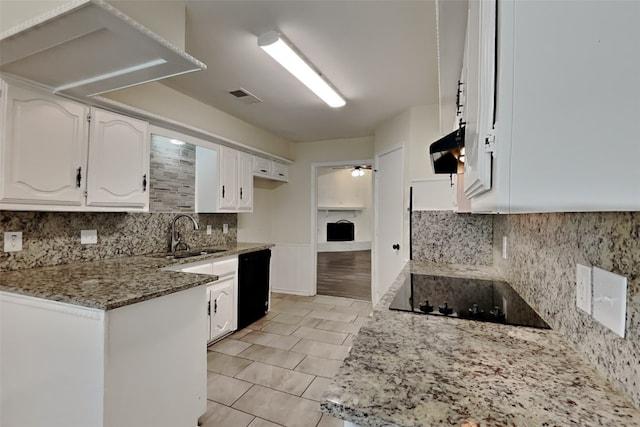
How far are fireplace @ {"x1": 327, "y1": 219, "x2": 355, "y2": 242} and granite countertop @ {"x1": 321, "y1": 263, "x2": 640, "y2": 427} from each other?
358 inches

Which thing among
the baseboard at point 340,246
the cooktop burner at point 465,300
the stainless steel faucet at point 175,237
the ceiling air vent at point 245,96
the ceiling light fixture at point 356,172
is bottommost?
the baseboard at point 340,246

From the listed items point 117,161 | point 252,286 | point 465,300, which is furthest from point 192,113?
point 465,300

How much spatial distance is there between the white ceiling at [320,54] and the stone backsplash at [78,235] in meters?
1.39

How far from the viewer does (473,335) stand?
101cm

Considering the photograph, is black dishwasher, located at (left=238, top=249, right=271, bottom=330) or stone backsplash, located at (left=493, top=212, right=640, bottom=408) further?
black dishwasher, located at (left=238, top=249, right=271, bottom=330)

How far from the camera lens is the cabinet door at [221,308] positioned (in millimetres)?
2902

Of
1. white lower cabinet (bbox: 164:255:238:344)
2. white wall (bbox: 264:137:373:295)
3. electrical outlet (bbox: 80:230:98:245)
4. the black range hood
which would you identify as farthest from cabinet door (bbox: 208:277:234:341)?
the black range hood

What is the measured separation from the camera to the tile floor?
1985mm

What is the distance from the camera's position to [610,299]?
0.68 m

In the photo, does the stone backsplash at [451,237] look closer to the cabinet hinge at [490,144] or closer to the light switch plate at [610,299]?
the light switch plate at [610,299]

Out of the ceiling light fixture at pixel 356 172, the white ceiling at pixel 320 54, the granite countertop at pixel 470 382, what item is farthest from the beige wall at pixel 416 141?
the ceiling light fixture at pixel 356 172

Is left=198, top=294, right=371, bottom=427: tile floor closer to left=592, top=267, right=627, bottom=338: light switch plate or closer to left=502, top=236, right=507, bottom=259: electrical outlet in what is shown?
left=502, top=236, right=507, bottom=259: electrical outlet

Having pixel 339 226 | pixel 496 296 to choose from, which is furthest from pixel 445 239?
pixel 339 226

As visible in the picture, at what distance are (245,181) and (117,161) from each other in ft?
5.63
